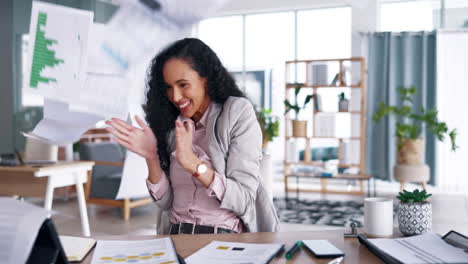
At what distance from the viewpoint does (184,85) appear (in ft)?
4.87

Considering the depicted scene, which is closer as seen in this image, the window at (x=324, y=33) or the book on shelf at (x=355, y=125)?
the book on shelf at (x=355, y=125)

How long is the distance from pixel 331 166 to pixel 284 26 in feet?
8.55

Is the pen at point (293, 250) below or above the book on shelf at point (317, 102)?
below

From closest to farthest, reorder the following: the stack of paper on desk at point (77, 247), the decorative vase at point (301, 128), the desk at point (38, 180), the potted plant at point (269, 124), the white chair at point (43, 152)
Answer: the stack of paper on desk at point (77, 247) → the desk at point (38, 180) → the white chair at point (43, 152) → the decorative vase at point (301, 128) → the potted plant at point (269, 124)

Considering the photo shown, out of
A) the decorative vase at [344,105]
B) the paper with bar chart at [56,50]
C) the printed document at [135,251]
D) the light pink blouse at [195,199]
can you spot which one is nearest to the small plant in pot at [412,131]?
the decorative vase at [344,105]

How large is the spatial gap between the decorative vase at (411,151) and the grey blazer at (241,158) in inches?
163

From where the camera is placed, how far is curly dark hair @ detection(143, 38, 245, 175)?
1523 millimetres

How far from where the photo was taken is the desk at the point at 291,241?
101 centimetres

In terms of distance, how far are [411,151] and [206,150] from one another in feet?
14.0

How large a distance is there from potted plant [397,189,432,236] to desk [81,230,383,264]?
14 centimetres

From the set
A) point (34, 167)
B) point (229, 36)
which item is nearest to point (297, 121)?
point (229, 36)

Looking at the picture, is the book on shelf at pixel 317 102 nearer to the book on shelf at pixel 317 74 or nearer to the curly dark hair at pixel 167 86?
the book on shelf at pixel 317 74

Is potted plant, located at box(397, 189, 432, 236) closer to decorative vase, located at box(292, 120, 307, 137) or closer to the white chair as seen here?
the white chair

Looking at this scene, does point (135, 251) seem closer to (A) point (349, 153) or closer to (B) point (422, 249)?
(B) point (422, 249)
